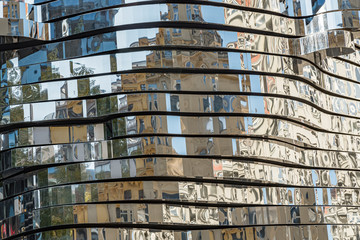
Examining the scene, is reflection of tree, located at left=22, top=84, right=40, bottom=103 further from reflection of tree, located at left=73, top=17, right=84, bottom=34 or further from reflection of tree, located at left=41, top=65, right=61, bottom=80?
reflection of tree, located at left=73, top=17, right=84, bottom=34

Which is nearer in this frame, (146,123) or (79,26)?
(146,123)

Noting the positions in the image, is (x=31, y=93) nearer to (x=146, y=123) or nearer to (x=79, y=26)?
(x=79, y=26)

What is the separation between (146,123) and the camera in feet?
16.6

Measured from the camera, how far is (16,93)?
527cm

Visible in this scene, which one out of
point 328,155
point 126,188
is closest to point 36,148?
point 126,188

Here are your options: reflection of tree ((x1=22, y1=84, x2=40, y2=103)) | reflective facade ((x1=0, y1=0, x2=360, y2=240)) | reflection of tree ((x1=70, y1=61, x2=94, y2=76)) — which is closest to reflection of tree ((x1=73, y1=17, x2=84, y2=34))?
reflective facade ((x1=0, y1=0, x2=360, y2=240))

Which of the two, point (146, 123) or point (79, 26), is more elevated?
point (79, 26)

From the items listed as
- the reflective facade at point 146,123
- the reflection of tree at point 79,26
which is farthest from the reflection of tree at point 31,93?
the reflection of tree at point 79,26

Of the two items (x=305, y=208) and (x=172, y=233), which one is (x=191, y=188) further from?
(x=305, y=208)

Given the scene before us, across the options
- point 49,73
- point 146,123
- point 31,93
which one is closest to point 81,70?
point 49,73

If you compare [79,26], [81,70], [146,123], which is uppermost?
[79,26]

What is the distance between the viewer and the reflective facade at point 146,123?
16.5ft

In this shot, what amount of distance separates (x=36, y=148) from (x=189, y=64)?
1316mm

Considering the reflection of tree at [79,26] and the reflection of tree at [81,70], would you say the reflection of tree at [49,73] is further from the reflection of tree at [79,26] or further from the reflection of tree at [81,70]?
the reflection of tree at [79,26]
